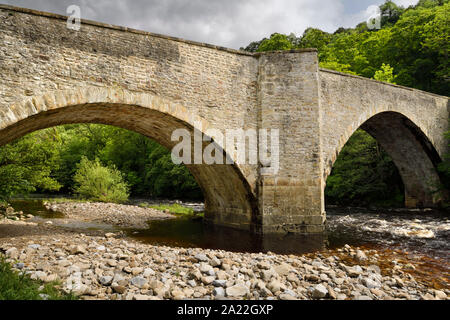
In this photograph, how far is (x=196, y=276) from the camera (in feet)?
13.3

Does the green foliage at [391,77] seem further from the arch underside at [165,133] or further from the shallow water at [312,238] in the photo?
the arch underside at [165,133]

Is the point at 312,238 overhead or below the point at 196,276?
below

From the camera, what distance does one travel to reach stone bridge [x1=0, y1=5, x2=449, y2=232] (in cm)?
630

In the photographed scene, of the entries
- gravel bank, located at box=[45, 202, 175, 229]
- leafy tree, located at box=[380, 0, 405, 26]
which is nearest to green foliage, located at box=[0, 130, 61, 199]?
gravel bank, located at box=[45, 202, 175, 229]

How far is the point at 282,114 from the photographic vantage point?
9016 mm

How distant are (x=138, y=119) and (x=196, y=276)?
222 inches

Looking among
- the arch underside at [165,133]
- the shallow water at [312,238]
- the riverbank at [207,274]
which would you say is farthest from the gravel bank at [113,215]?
the riverbank at [207,274]

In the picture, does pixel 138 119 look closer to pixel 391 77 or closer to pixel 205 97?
pixel 205 97

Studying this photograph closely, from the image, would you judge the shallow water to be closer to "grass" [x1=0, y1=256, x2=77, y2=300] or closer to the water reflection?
the water reflection

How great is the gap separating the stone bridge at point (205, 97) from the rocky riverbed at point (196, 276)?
3.08 metres

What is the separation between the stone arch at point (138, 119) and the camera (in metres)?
6.32

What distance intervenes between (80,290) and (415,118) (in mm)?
15631

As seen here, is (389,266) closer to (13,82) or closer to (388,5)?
(13,82)

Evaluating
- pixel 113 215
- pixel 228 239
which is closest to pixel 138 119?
pixel 228 239
